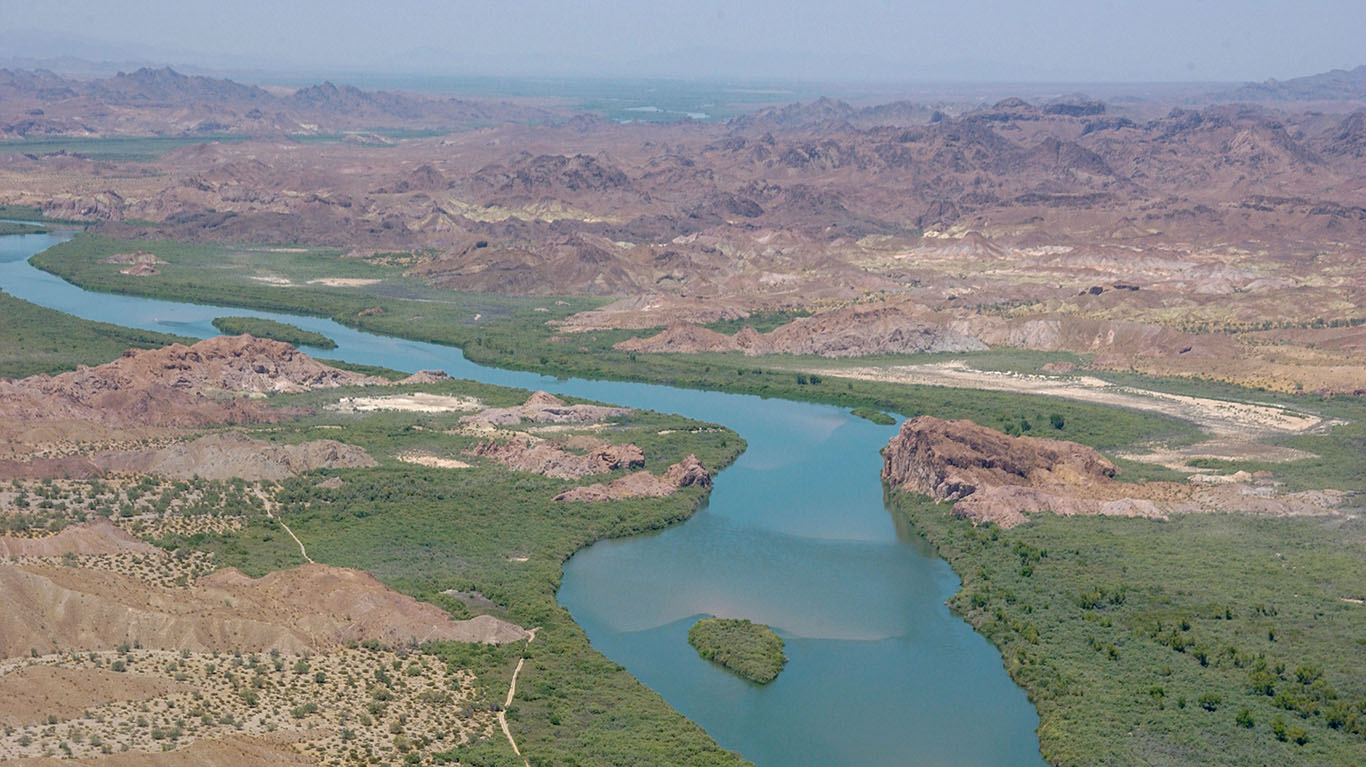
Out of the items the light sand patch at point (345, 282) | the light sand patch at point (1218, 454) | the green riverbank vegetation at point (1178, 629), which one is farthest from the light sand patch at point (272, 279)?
the green riverbank vegetation at point (1178, 629)

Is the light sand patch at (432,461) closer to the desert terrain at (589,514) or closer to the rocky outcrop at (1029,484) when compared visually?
the desert terrain at (589,514)

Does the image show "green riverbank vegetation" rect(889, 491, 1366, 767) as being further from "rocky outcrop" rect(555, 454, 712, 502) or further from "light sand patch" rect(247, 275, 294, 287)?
"light sand patch" rect(247, 275, 294, 287)

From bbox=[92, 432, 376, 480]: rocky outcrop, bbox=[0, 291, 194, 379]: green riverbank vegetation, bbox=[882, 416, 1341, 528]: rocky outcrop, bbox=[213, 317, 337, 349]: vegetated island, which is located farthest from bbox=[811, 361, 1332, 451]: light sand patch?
bbox=[0, 291, 194, 379]: green riverbank vegetation

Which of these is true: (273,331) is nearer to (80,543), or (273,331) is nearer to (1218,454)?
(80,543)

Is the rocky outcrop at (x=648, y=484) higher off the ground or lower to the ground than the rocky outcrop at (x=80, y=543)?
lower

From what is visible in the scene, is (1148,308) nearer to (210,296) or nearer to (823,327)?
(823,327)

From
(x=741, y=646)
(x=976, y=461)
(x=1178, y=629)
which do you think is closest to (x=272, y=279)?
(x=976, y=461)
